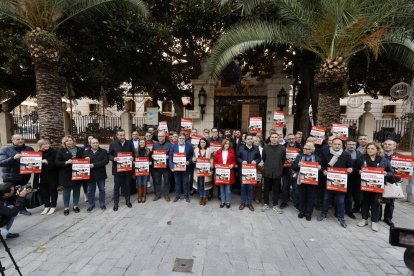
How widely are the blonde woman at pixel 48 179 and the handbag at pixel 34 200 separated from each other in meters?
0.09

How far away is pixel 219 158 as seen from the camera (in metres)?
6.49

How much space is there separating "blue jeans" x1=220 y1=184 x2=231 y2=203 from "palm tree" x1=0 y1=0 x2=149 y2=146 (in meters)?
Answer: 5.42

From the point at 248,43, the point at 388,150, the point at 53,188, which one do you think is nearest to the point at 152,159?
the point at 53,188

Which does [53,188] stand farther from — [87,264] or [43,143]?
[87,264]

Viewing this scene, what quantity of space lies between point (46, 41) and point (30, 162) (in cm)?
380

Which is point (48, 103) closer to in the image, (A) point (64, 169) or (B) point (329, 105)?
(A) point (64, 169)

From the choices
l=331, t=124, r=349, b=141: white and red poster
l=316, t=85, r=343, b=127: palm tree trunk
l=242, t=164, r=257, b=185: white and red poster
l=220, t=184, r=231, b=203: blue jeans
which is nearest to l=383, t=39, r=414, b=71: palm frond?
l=316, t=85, r=343, b=127: palm tree trunk

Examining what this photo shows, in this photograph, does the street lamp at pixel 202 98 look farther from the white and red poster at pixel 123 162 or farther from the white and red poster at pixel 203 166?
the white and red poster at pixel 123 162

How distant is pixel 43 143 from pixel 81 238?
106 inches

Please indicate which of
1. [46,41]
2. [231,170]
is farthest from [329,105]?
[46,41]

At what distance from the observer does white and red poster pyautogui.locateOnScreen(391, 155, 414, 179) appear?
556 centimetres

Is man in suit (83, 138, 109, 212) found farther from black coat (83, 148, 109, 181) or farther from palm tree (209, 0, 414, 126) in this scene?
palm tree (209, 0, 414, 126)

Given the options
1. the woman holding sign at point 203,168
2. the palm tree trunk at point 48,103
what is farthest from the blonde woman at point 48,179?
the woman holding sign at point 203,168

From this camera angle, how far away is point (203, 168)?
6469 mm
